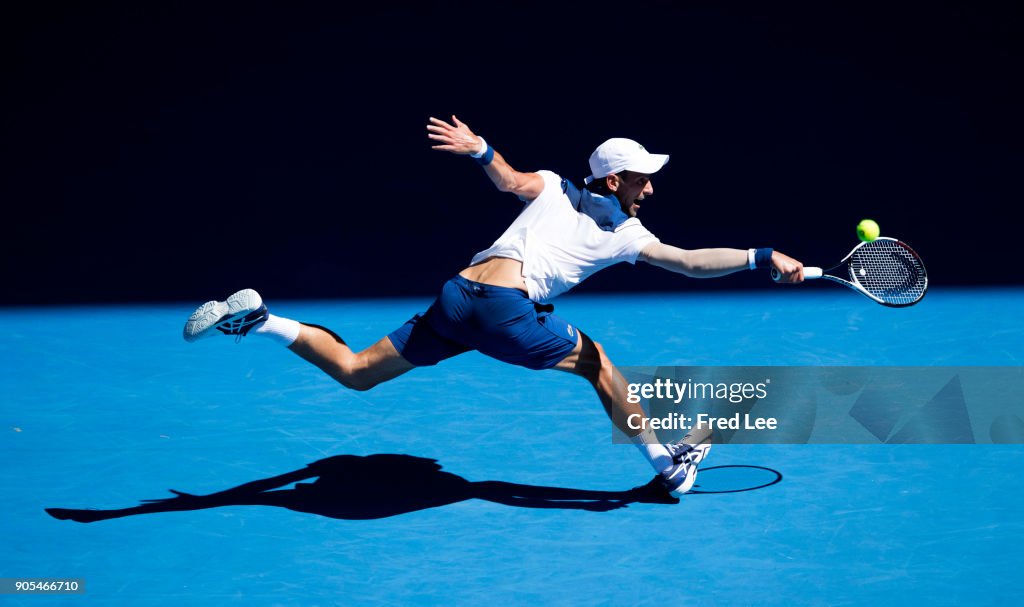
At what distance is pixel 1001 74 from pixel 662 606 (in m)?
8.46

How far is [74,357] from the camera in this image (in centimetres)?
880

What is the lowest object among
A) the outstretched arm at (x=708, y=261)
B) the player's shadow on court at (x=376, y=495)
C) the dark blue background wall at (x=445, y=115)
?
the player's shadow on court at (x=376, y=495)

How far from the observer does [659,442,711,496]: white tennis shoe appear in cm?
671

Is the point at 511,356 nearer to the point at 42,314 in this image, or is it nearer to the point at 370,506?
the point at 370,506

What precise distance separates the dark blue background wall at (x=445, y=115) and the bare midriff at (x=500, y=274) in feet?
10.9

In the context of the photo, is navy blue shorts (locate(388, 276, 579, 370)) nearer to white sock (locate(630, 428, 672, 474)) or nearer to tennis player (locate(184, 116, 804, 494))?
tennis player (locate(184, 116, 804, 494))

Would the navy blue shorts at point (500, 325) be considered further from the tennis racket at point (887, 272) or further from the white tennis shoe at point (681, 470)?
the tennis racket at point (887, 272)

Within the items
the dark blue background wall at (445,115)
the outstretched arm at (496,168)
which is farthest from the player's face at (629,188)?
the dark blue background wall at (445,115)

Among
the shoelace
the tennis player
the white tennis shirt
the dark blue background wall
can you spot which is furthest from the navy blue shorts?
the dark blue background wall

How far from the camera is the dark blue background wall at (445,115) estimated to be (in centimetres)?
1049

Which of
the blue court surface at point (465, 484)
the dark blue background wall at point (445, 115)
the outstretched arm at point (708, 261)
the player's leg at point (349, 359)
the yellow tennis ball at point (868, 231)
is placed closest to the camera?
the blue court surface at point (465, 484)

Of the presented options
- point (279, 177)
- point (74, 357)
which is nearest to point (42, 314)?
point (74, 357)

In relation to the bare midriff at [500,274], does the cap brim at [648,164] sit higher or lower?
higher

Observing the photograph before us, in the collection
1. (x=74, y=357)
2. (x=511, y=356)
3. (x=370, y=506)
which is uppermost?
(x=74, y=357)
